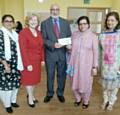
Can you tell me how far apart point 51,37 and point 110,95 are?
1.13 m

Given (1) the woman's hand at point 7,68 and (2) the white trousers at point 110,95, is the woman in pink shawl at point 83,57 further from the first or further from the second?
(1) the woman's hand at point 7,68

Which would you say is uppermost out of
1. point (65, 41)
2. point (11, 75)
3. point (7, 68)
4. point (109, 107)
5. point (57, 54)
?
point (65, 41)

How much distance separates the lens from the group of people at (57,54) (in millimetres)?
2752

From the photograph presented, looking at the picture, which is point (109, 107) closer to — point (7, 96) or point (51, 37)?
point (51, 37)

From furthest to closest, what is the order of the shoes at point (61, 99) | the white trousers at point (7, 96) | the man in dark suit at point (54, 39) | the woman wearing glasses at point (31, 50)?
the shoes at point (61, 99) → the man in dark suit at point (54, 39) → the white trousers at point (7, 96) → the woman wearing glasses at point (31, 50)

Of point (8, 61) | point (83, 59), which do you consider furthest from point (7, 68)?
point (83, 59)

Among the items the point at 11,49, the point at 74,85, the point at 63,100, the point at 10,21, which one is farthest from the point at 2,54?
the point at 63,100

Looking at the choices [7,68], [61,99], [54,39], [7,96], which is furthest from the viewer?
[61,99]

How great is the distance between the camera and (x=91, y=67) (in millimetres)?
2914

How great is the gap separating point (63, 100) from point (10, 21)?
56.3 inches

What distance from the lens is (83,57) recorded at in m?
2.88

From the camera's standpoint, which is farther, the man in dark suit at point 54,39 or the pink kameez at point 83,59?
the man in dark suit at point 54,39

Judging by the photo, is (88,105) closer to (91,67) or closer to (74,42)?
(91,67)

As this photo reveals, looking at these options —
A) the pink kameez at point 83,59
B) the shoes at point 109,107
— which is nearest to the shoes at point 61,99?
the pink kameez at point 83,59
